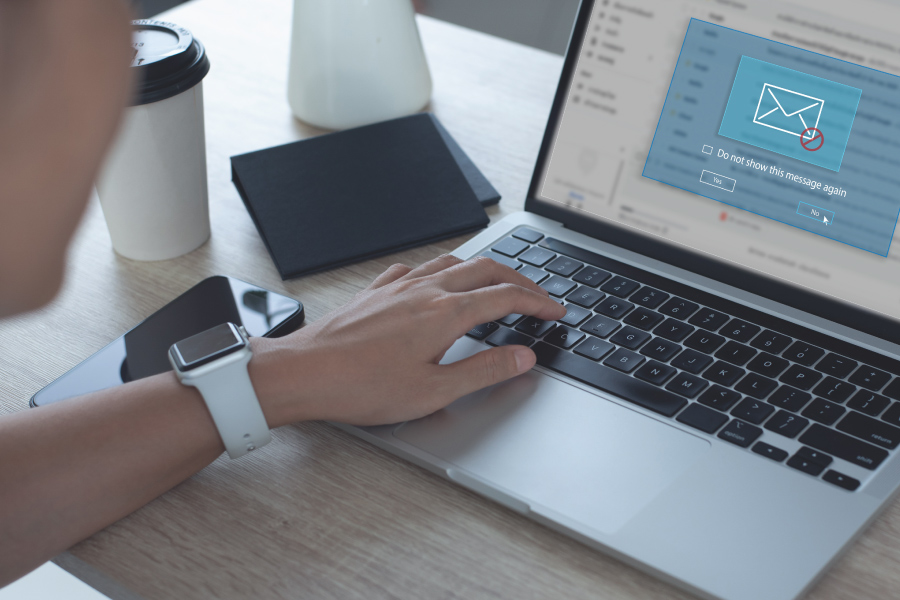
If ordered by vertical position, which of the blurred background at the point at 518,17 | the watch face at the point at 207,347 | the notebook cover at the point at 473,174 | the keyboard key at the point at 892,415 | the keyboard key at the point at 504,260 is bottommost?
the watch face at the point at 207,347

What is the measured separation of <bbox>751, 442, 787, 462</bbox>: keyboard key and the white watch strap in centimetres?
39

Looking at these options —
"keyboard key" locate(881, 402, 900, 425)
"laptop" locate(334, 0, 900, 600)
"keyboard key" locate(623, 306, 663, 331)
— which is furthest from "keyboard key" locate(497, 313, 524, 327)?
"keyboard key" locate(881, 402, 900, 425)

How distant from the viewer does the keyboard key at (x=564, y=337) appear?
0.73 m

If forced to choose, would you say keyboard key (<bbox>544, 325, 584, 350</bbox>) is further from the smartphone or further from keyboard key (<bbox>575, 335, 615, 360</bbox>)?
the smartphone

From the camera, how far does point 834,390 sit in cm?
67

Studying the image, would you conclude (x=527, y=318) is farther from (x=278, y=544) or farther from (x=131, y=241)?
(x=131, y=241)

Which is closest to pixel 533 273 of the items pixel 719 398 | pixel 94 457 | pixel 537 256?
pixel 537 256

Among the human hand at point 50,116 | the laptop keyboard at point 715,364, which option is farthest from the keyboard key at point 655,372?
the human hand at point 50,116

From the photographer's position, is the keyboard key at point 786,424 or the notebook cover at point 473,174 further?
the notebook cover at point 473,174

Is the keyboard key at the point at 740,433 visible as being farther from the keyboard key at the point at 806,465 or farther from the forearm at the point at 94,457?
the forearm at the point at 94,457

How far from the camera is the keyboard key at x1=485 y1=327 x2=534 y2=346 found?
→ 732mm

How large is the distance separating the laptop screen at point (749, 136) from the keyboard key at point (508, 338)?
0.61ft

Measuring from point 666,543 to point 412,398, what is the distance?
0.23 metres

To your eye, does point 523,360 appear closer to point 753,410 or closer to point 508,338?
point 508,338
